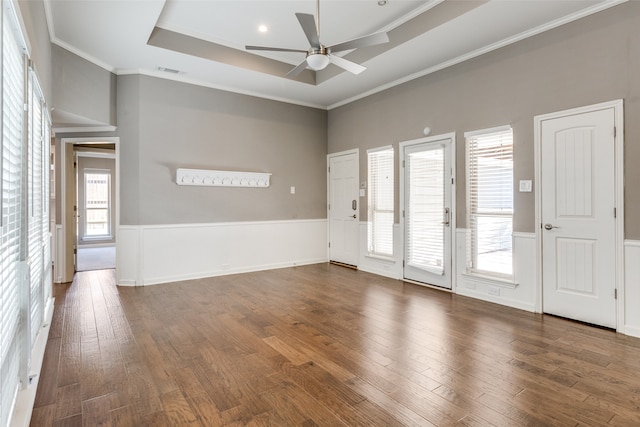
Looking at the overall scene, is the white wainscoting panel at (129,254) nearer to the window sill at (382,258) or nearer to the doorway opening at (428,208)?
the window sill at (382,258)

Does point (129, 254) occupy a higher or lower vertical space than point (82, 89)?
lower

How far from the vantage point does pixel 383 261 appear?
5.77m

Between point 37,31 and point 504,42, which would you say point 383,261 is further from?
point 37,31

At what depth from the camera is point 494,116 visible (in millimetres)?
4223

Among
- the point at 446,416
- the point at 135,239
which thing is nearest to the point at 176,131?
the point at 135,239

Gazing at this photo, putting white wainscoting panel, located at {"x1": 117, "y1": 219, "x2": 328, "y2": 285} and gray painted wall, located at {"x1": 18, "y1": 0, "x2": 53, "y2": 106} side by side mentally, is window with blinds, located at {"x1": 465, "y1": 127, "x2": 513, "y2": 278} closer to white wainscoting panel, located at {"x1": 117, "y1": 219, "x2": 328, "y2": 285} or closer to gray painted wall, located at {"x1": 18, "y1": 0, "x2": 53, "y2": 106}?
white wainscoting panel, located at {"x1": 117, "y1": 219, "x2": 328, "y2": 285}

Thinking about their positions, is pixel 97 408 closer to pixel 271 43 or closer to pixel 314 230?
pixel 271 43

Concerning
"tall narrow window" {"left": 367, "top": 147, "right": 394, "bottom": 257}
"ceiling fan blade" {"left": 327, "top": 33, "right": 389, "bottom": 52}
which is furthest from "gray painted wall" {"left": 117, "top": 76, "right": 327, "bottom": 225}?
"ceiling fan blade" {"left": 327, "top": 33, "right": 389, "bottom": 52}

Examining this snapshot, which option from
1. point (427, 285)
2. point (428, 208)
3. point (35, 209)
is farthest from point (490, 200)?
point (35, 209)

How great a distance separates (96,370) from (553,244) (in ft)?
14.4

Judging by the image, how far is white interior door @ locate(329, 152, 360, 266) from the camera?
20.9 ft

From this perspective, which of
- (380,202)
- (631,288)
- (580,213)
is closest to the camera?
(631,288)

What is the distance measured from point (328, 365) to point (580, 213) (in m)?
2.96

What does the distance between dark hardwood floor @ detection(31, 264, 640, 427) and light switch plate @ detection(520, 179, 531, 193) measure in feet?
4.47
